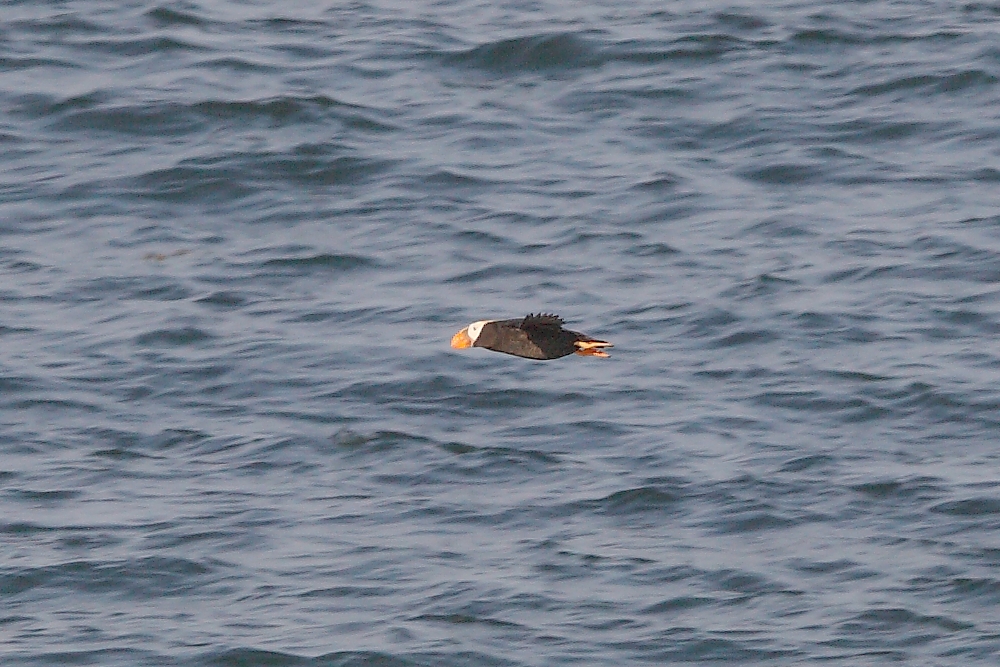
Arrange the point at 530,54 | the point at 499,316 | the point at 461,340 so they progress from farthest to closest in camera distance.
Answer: the point at 530,54 < the point at 499,316 < the point at 461,340

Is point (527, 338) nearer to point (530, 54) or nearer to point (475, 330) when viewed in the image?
point (475, 330)

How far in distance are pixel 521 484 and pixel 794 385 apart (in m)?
2.30

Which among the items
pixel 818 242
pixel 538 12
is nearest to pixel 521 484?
pixel 818 242

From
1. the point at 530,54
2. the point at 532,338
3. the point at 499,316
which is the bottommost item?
the point at 499,316

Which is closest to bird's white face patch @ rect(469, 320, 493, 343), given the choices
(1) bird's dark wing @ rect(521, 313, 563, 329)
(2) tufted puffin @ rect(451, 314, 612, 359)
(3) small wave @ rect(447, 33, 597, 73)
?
(2) tufted puffin @ rect(451, 314, 612, 359)

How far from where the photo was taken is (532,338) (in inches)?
451

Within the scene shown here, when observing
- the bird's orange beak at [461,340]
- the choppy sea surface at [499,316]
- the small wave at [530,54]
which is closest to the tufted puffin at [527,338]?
the bird's orange beak at [461,340]

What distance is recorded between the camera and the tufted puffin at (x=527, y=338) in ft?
37.3

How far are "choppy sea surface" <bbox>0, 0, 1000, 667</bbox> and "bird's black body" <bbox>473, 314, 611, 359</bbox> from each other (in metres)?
3.39

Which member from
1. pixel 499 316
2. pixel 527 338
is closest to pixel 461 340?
pixel 527 338

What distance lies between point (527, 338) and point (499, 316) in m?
6.60

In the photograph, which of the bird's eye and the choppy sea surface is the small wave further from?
the bird's eye

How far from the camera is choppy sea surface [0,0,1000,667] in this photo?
14961mm

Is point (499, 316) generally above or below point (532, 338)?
below
